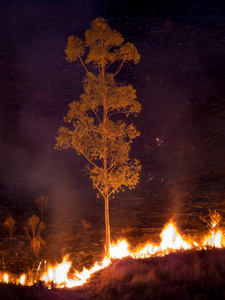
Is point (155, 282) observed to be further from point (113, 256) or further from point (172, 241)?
point (113, 256)

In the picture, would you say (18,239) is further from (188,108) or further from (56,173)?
(188,108)

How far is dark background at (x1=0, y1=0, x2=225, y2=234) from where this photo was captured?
1570cm

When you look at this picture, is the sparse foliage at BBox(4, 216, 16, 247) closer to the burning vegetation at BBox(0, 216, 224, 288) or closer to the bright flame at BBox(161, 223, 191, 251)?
the burning vegetation at BBox(0, 216, 224, 288)

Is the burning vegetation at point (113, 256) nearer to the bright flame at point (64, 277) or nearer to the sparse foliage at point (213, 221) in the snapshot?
the bright flame at point (64, 277)

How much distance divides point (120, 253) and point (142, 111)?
21.3 metres

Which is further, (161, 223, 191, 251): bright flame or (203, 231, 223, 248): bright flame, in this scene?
(161, 223, 191, 251): bright flame

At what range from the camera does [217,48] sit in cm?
3569

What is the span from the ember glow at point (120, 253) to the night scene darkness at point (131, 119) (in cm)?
79

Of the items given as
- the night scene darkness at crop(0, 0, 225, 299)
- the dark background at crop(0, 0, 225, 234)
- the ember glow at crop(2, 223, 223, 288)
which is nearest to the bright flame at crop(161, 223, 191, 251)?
the ember glow at crop(2, 223, 223, 288)

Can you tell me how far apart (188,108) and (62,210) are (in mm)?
17039

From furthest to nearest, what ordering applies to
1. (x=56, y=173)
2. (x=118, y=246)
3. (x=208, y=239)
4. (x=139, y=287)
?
(x=56, y=173) < (x=118, y=246) < (x=208, y=239) < (x=139, y=287)

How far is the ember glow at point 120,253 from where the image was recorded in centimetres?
830

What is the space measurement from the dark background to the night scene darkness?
4.3 inches

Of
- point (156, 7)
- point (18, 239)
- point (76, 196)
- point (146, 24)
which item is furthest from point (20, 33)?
point (18, 239)
